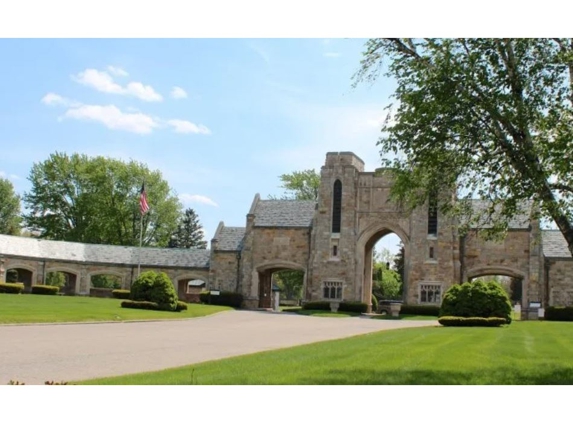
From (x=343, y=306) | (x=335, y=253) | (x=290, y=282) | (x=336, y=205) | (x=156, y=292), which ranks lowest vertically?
(x=343, y=306)

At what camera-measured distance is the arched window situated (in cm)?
5138

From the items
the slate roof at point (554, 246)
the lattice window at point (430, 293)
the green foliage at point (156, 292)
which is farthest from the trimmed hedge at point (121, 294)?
the slate roof at point (554, 246)

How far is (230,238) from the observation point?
183 feet

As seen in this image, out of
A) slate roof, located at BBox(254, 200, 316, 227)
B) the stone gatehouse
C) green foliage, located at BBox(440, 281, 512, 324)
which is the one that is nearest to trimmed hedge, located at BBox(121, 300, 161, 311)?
green foliage, located at BBox(440, 281, 512, 324)

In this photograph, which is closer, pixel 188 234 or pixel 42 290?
pixel 42 290

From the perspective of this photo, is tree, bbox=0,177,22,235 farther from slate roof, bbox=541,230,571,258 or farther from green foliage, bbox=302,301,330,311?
slate roof, bbox=541,230,571,258

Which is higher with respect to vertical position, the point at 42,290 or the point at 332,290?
the point at 332,290

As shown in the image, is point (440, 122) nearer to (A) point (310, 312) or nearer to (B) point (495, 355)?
(B) point (495, 355)

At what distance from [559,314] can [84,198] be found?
2012 inches

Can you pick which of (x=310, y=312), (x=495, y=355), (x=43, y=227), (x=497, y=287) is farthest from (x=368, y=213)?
(x=43, y=227)

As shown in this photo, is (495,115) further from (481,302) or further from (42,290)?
(42,290)

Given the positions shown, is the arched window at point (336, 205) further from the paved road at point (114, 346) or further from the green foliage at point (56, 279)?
the green foliage at point (56, 279)

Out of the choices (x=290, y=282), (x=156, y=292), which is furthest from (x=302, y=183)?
(x=156, y=292)

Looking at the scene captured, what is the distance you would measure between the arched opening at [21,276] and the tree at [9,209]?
25681mm
